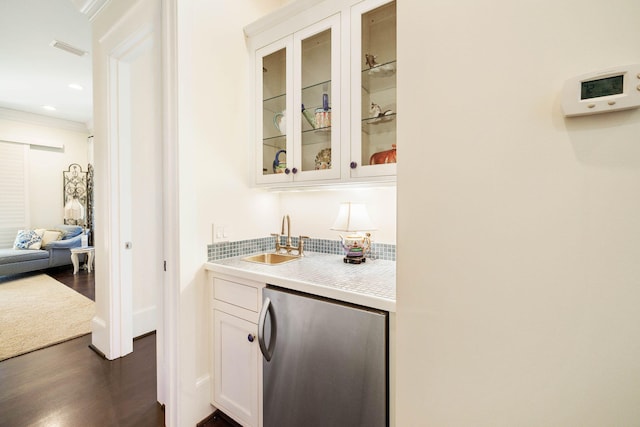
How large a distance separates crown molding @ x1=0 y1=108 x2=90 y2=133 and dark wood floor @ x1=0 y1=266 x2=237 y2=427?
205 inches

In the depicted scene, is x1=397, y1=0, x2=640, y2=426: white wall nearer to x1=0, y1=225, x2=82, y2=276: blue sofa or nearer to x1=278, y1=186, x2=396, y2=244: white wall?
x1=278, y1=186, x2=396, y2=244: white wall

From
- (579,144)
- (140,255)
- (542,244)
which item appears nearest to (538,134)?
(579,144)

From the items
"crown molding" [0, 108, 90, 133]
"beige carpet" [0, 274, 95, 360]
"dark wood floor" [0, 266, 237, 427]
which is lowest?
"dark wood floor" [0, 266, 237, 427]

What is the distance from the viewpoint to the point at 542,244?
51 centimetres

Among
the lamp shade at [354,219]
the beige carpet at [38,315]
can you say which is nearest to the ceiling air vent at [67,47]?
the beige carpet at [38,315]

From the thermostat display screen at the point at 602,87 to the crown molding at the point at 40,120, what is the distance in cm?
776

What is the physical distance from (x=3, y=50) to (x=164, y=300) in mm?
4091

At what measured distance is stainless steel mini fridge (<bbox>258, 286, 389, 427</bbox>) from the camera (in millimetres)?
927

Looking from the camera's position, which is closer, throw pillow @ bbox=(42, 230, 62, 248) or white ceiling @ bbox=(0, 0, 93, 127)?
white ceiling @ bbox=(0, 0, 93, 127)

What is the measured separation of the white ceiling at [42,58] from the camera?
98.9 inches

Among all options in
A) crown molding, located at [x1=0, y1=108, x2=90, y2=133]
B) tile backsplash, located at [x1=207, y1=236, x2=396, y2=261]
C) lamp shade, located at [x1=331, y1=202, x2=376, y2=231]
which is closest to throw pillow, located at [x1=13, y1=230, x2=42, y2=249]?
crown molding, located at [x1=0, y1=108, x2=90, y2=133]

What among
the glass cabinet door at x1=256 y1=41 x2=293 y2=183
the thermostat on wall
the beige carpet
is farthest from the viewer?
the beige carpet

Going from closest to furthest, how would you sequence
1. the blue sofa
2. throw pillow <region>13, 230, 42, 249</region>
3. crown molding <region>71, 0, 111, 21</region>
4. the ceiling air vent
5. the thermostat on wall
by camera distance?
the thermostat on wall → crown molding <region>71, 0, 111, 21</region> → the ceiling air vent → the blue sofa → throw pillow <region>13, 230, 42, 249</region>

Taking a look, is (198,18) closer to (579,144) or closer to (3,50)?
(579,144)
